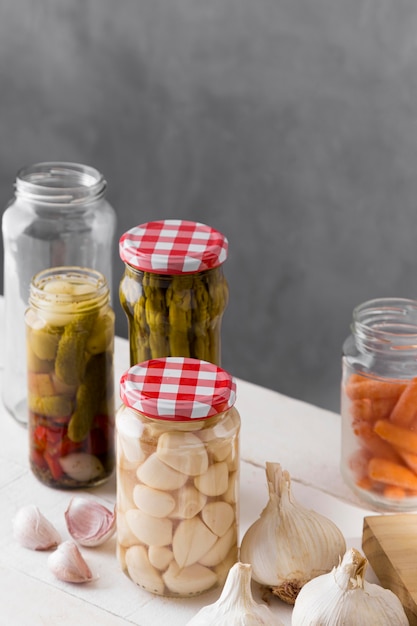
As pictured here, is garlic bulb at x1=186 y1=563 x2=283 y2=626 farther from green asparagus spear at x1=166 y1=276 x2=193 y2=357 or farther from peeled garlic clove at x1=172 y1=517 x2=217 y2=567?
green asparagus spear at x1=166 y1=276 x2=193 y2=357

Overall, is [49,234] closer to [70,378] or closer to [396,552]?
[70,378]

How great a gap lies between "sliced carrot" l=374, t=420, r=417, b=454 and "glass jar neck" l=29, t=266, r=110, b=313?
1.05ft

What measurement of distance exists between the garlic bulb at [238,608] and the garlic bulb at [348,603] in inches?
1.2

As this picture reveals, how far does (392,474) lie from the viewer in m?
1.07

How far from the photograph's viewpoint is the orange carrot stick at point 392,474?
106 centimetres

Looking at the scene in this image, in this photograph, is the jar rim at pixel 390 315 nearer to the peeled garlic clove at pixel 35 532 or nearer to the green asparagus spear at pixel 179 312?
the green asparagus spear at pixel 179 312

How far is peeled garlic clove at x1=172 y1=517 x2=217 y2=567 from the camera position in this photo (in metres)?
0.89

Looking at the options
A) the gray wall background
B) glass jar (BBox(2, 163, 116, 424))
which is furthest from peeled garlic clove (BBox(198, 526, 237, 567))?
the gray wall background

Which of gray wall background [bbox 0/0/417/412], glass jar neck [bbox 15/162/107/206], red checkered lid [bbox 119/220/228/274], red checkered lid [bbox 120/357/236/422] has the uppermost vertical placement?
red checkered lid [bbox 119/220/228/274]

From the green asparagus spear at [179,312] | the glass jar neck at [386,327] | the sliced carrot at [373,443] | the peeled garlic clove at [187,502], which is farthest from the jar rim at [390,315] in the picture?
the peeled garlic clove at [187,502]

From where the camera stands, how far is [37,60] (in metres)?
2.42

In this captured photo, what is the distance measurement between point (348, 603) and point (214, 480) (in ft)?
0.52

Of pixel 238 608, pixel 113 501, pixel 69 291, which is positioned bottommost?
pixel 113 501

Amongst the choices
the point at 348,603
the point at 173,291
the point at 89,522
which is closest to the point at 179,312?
the point at 173,291
